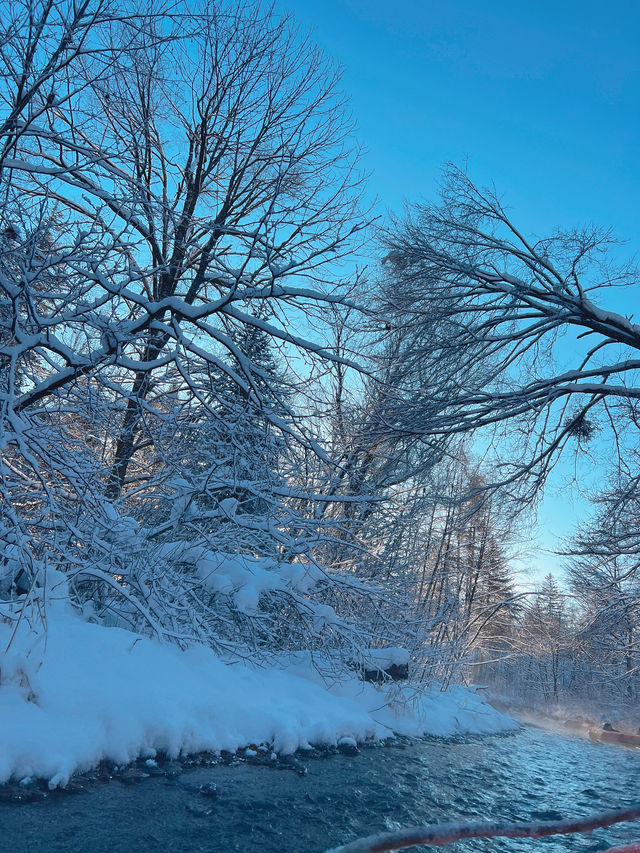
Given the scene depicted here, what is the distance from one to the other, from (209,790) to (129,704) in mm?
944

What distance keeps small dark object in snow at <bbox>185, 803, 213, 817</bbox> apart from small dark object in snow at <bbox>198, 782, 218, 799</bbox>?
0.59ft

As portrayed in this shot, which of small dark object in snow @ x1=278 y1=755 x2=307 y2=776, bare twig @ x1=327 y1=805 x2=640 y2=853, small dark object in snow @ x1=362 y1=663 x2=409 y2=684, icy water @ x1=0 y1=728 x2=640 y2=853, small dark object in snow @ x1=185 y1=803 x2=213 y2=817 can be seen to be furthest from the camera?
small dark object in snow @ x1=362 y1=663 x2=409 y2=684

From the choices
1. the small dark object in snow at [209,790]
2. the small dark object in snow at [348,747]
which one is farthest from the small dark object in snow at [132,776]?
the small dark object in snow at [348,747]

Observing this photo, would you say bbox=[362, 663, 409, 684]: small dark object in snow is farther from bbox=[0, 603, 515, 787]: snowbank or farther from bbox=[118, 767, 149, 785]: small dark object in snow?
bbox=[118, 767, 149, 785]: small dark object in snow

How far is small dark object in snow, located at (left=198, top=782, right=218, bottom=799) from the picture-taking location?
391 cm

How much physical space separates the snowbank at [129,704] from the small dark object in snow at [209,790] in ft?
1.94

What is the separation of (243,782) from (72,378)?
12.1 feet

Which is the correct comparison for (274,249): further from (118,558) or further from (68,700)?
(68,700)

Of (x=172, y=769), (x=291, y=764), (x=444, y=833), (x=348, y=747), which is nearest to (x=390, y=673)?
(x=348, y=747)

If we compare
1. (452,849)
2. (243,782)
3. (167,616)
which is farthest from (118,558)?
(452,849)

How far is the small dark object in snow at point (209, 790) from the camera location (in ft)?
12.8

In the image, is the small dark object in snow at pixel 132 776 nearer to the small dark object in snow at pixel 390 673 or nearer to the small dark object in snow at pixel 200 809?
the small dark object in snow at pixel 200 809

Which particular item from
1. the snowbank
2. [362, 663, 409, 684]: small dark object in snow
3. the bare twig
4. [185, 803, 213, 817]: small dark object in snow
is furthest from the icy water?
[362, 663, 409, 684]: small dark object in snow

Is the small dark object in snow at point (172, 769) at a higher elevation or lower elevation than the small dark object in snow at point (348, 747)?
higher
